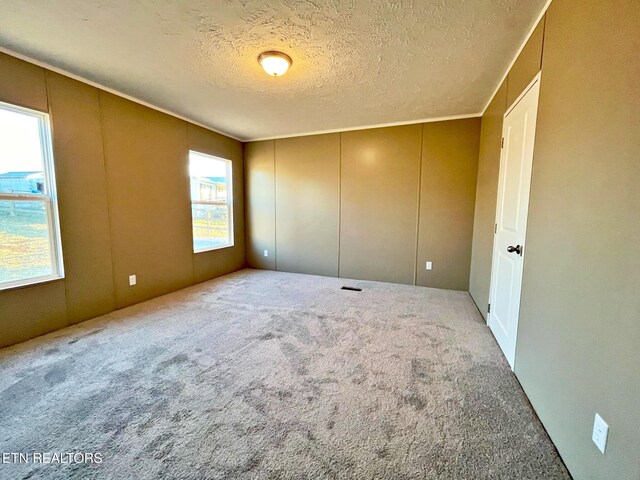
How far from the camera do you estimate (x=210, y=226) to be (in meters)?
4.50

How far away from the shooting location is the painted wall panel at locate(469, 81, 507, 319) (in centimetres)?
268

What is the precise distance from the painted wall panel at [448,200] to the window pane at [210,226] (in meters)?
3.37

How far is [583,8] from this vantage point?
124 cm

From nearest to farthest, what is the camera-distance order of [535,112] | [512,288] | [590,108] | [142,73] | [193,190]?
[590,108] < [535,112] < [512,288] < [142,73] < [193,190]

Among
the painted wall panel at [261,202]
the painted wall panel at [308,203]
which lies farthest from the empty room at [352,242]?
the painted wall panel at [261,202]

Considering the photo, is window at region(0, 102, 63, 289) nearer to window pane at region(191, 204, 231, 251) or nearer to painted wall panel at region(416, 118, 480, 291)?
window pane at region(191, 204, 231, 251)

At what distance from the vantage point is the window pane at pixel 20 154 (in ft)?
7.25

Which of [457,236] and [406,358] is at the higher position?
[457,236]

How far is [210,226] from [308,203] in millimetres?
1733

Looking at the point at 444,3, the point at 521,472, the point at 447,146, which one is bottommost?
the point at 521,472

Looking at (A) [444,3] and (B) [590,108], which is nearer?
(B) [590,108]

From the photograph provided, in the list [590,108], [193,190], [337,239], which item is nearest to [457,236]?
[337,239]

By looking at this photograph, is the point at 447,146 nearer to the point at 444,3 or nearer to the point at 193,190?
the point at 444,3

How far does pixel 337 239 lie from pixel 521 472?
3537 millimetres
